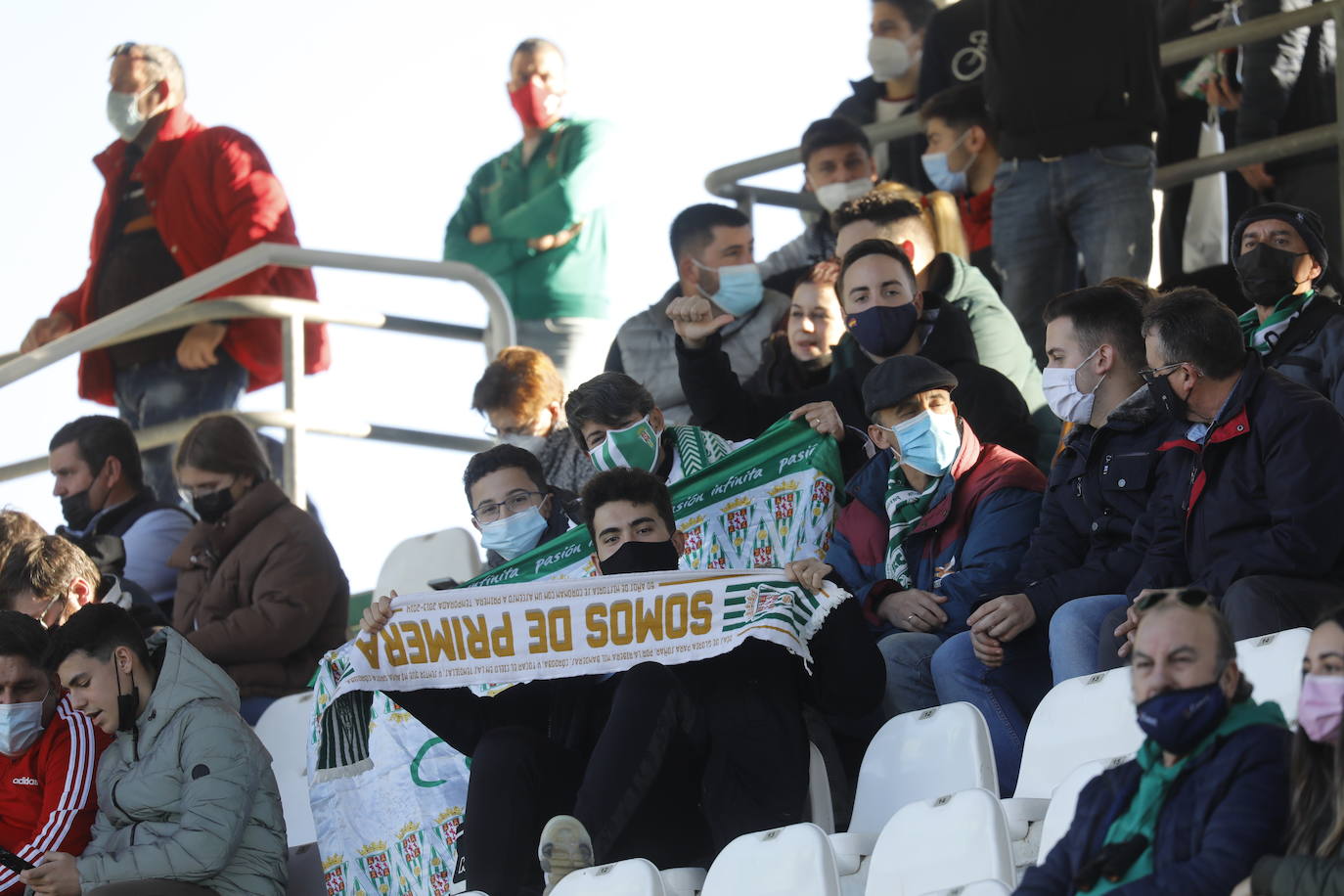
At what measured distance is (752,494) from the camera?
20.3 feet

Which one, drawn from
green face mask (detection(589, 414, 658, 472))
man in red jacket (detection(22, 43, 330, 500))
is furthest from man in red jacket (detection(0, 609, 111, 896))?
man in red jacket (detection(22, 43, 330, 500))

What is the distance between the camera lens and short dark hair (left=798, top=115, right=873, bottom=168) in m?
8.37

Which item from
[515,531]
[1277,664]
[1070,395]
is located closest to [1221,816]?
[1277,664]

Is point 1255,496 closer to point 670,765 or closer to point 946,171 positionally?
point 670,765

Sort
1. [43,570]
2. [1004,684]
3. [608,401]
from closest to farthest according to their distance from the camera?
[1004,684] < [608,401] < [43,570]

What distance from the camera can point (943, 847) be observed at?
4008 millimetres

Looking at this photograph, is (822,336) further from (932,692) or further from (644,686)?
(644,686)

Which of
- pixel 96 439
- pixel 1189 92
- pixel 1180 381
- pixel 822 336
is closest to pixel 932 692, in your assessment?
pixel 1180 381

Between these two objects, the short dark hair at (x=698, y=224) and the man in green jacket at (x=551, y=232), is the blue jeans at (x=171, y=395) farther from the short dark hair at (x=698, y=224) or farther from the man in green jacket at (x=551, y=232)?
the short dark hair at (x=698, y=224)

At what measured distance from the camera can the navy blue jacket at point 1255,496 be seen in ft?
15.1

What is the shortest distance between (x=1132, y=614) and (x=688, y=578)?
119 cm

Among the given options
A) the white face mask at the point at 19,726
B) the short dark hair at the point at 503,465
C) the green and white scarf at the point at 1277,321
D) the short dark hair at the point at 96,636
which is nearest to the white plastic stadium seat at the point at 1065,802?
the green and white scarf at the point at 1277,321

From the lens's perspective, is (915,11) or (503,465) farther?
(915,11)

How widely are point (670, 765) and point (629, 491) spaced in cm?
78
